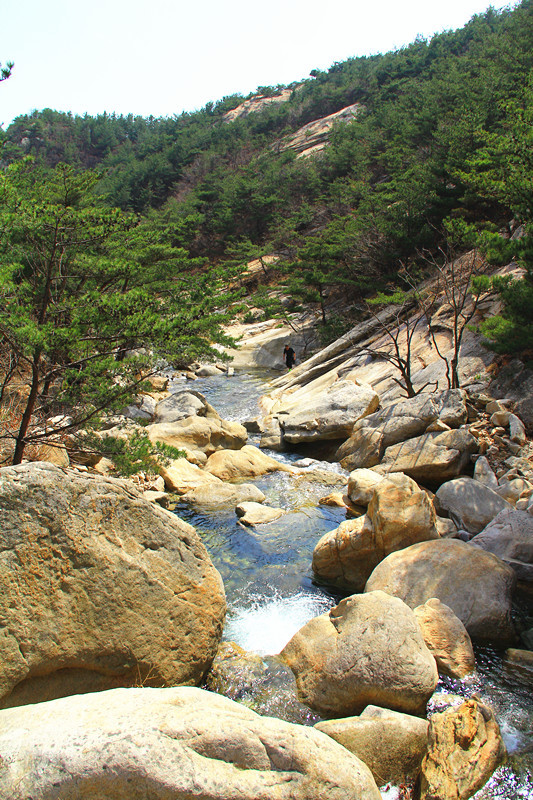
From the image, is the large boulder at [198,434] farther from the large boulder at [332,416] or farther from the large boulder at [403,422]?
the large boulder at [403,422]

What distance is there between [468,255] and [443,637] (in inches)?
542

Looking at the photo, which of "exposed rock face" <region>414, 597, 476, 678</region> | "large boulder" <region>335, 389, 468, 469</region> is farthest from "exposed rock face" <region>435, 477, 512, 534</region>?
"exposed rock face" <region>414, 597, 476, 678</region>

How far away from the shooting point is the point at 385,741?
11.5 feet

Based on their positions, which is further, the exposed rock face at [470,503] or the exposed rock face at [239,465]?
the exposed rock face at [239,465]

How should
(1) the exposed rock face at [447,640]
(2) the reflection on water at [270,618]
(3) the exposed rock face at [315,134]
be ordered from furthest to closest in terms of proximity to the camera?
(3) the exposed rock face at [315,134]
(2) the reflection on water at [270,618]
(1) the exposed rock face at [447,640]

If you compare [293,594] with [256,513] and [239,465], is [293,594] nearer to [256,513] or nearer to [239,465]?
[256,513]

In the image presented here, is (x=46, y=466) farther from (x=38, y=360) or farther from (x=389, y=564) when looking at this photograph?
(x=389, y=564)

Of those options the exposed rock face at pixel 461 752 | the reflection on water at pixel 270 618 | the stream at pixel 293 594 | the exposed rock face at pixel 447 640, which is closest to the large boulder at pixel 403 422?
the stream at pixel 293 594

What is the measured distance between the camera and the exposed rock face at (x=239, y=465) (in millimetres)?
10422

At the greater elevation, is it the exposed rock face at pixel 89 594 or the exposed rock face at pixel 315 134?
the exposed rock face at pixel 315 134

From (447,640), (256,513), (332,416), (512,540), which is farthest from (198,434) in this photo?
(447,640)

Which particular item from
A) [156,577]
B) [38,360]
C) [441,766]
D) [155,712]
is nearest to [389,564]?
[441,766]

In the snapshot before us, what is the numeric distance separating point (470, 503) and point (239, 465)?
511 cm

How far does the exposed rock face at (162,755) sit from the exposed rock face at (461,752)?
90 cm
